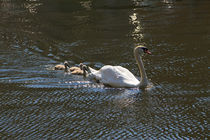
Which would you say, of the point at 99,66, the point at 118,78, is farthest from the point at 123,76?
the point at 99,66

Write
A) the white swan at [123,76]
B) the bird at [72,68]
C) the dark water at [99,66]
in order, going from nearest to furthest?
the dark water at [99,66]
the white swan at [123,76]
the bird at [72,68]

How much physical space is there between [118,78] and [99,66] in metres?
2.08

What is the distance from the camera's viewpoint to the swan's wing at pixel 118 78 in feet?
37.3

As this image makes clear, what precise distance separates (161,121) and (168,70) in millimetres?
3566

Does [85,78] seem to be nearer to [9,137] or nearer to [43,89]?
[43,89]

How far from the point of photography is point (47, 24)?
789 inches

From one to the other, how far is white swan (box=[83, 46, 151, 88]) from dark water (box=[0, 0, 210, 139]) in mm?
199

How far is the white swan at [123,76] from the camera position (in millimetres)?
11320

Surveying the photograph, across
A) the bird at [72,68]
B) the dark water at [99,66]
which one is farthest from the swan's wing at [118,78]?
the bird at [72,68]

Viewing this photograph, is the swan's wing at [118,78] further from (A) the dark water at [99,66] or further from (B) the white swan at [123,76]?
(A) the dark water at [99,66]

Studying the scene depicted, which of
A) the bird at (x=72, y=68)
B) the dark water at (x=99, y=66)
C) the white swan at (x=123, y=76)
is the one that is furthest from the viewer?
the bird at (x=72, y=68)

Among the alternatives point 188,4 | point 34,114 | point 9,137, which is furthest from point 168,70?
point 188,4

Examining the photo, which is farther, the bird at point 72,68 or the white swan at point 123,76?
the bird at point 72,68

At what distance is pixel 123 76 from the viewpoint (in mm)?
11461
